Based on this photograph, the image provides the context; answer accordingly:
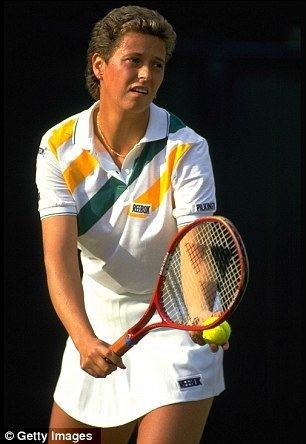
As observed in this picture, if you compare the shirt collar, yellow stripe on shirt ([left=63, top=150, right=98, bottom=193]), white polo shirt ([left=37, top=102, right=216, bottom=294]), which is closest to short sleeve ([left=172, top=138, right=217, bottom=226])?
white polo shirt ([left=37, top=102, right=216, bottom=294])

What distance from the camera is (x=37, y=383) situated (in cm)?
615

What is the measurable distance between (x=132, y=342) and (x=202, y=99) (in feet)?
5.76

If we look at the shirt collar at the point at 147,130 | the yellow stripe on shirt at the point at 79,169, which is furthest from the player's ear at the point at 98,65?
the yellow stripe on shirt at the point at 79,169

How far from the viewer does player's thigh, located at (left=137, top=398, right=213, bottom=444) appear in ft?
15.1

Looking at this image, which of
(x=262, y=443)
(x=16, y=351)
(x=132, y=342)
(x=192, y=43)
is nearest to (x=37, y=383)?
(x=16, y=351)

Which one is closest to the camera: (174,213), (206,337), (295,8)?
(206,337)

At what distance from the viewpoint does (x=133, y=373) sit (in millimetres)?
4855

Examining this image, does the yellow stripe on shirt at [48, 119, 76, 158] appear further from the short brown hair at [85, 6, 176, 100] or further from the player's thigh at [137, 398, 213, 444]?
the player's thigh at [137, 398, 213, 444]

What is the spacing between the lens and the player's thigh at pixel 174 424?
15.1ft

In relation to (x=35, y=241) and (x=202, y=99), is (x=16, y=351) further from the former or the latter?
(x=202, y=99)

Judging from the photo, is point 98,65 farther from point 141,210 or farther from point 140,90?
point 141,210

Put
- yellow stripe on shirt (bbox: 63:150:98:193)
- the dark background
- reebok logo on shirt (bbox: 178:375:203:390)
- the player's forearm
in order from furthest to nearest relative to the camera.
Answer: the dark background, yellow stripe on shirt (bbox: 63:150:98:193), reebok logo on shirt (bbox: 178:375:203:390), the player's forearm

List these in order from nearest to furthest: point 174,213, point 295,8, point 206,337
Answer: point 206,337 → point 174,213 → point 295,8

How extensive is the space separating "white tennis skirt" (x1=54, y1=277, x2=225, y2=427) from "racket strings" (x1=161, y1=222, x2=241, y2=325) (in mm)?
139
